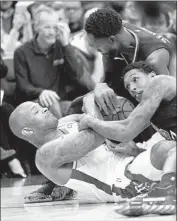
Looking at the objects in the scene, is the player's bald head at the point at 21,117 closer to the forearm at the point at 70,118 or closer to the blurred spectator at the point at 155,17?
the forearm at the point at 70,118

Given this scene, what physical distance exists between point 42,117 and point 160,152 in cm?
30

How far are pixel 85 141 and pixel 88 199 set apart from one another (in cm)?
32

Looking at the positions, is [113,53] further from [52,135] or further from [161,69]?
[52,135]

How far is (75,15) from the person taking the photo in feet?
4.65

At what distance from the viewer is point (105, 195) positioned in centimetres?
141

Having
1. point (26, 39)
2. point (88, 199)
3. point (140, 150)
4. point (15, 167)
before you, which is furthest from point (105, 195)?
point (26, 39)

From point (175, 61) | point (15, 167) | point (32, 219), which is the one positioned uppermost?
point (175, 61)

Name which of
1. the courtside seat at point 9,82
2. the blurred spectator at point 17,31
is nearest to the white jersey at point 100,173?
the courtside seat at point 9,82

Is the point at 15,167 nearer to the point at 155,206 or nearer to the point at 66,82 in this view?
the point at 66,82

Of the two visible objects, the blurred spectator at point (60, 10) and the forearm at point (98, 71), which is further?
the blurred spectator at point (60, 10)

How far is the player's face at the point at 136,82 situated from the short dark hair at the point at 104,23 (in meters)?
0.09

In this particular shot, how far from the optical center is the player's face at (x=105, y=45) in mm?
1218

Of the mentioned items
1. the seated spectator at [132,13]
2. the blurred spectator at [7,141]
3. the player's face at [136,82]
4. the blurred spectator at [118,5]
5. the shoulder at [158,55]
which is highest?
the blurred spectator at [118,5]

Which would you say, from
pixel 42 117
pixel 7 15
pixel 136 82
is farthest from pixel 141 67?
pixel 7 15
